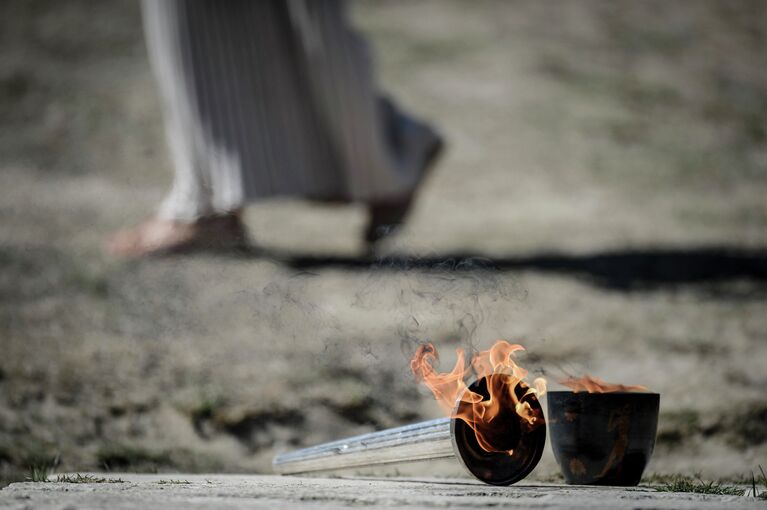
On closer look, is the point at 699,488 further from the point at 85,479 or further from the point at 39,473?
the point at 39,473

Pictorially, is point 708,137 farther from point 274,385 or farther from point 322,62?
point 274,385

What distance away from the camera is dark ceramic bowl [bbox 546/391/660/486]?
1763 mm

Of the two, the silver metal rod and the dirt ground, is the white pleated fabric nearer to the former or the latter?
the dirt ground

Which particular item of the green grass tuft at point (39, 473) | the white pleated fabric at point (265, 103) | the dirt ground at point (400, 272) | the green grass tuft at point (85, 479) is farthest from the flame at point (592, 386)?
the white pleated fabric at point (265, 103)

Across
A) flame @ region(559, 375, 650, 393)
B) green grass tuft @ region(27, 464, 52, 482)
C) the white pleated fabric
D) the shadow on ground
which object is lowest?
the shadow on ground

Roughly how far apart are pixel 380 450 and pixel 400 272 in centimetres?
181

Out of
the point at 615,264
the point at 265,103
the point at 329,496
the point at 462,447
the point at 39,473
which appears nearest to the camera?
the point at 329,496

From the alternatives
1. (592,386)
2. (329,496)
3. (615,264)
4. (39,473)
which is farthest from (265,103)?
(329,496)

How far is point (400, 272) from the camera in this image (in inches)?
144

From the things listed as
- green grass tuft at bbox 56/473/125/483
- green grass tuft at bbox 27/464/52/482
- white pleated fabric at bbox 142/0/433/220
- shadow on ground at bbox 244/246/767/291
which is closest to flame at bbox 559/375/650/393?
green grass tuft at bbox 56/473/125/483

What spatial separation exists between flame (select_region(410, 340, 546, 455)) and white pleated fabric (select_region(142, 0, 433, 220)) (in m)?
1.88

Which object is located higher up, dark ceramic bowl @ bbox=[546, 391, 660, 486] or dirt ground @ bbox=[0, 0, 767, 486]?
dark ceramic bowl @ bbox=[546, 391, 660, 486]

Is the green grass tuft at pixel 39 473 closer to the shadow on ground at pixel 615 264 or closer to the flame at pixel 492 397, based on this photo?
the flame at pixel 492 397

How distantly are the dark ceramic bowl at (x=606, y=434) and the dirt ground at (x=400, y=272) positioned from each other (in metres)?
0.37
